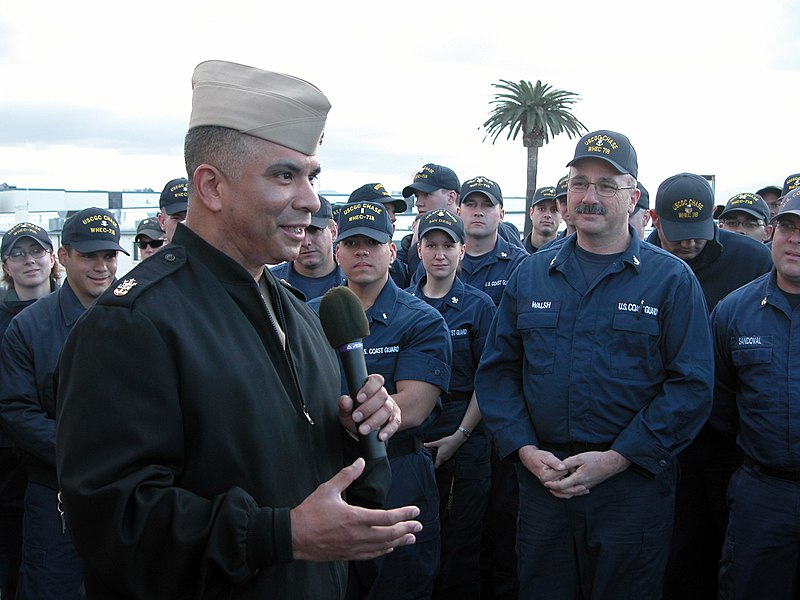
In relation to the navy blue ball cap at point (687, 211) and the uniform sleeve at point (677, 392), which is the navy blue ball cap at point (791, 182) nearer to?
the navy blue ball cap at point (687, 211)

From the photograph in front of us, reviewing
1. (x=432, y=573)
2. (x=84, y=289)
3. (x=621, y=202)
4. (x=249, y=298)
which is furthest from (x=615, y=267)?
(x=84, y=289)

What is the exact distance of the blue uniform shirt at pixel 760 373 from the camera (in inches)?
153

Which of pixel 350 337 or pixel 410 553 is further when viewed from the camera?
pixel 410 553

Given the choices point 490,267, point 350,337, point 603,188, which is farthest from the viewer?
point 490,267

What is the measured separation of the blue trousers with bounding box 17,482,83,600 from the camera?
4.38 metres

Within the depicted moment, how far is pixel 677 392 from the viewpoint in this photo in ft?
12.3

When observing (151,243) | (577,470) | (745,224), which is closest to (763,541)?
(577,470)

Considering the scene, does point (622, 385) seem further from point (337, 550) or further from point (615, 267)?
point (337, 550)

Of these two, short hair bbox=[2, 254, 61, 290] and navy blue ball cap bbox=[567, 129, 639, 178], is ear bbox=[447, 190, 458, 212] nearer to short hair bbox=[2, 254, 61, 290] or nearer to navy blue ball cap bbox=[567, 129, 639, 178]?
navy blue ball cap bbox=[567, 129, 639, 178]

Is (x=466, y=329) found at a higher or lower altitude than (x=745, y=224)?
lower

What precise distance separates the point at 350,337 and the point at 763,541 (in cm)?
288

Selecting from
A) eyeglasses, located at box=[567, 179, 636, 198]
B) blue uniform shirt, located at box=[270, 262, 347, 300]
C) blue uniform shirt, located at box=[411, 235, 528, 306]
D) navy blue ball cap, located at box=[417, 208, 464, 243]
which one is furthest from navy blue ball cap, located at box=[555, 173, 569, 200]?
eyeglasses, located at box=[567, 179, 636, 198]

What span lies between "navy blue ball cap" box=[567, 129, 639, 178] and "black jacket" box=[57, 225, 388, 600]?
256cm

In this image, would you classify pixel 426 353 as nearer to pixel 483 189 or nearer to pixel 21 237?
pixel 483 189
